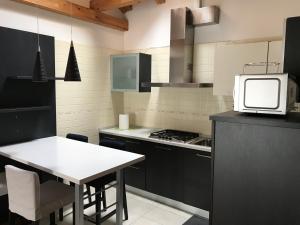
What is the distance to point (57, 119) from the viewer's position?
3.16m

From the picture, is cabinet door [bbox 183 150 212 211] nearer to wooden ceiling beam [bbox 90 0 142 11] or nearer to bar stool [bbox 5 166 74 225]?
bar stool [bbox 5 166 74 225]

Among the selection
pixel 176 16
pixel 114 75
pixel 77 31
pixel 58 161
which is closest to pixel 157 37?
pixel 176 16

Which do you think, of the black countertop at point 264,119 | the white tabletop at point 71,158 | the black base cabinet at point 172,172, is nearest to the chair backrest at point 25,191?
the white tabletop at point 71,158

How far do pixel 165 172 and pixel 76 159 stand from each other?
127 cm

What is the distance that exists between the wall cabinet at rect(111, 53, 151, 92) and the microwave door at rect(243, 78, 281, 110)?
7.49ft

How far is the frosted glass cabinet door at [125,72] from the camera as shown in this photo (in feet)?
11.4

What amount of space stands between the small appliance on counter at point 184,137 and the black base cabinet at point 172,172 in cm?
10

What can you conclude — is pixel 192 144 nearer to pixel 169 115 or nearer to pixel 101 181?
pixel 169 115

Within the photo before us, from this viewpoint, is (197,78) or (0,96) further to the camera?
(197,78)

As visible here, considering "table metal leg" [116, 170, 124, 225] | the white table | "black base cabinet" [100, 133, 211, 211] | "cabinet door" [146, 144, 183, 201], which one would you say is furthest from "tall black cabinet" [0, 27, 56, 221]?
"cabinet door" [146, 144, 183, 201]

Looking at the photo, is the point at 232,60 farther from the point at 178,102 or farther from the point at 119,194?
the point at 119,194

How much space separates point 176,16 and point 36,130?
2209mm

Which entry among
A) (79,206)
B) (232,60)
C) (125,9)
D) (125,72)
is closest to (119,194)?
(79,206)

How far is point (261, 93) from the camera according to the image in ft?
4.03
